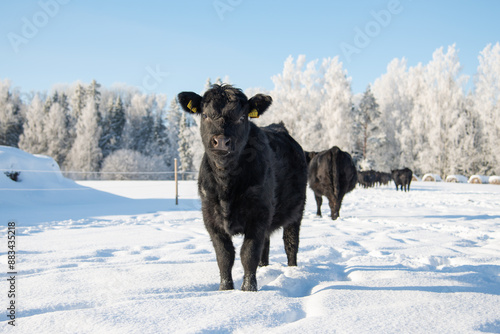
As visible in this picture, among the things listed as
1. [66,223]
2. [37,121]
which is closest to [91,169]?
[37,121]

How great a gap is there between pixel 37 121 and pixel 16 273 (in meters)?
51.8

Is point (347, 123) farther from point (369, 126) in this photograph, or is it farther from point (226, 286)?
point (226, 286)

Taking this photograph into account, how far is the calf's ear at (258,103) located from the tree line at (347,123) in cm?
3262

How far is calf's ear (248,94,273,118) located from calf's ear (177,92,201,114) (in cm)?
51

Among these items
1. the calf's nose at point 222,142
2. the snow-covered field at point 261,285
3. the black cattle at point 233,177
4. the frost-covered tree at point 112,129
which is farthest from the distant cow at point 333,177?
the frost-covered tree at point 112,129

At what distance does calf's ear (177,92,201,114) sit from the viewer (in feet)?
10.6

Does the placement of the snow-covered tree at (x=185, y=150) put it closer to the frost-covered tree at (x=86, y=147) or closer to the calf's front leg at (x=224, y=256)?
the frost-covered tree at (x=86, y=147)

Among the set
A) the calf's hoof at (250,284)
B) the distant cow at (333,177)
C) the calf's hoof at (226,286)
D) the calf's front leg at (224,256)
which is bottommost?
the calf's hoof at (226,286)

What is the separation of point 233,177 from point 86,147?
152 feet

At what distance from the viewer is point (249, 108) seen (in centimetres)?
328

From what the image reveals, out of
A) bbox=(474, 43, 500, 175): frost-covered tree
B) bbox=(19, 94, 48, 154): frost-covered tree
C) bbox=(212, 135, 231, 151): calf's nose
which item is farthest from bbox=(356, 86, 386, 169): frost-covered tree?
bbox=(19, 94, 48, 154): frost-covered tree

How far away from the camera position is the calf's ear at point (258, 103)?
10.8ft

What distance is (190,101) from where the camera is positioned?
3.30 metres

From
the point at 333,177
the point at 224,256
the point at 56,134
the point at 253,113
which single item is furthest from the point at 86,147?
the point at 224,256
